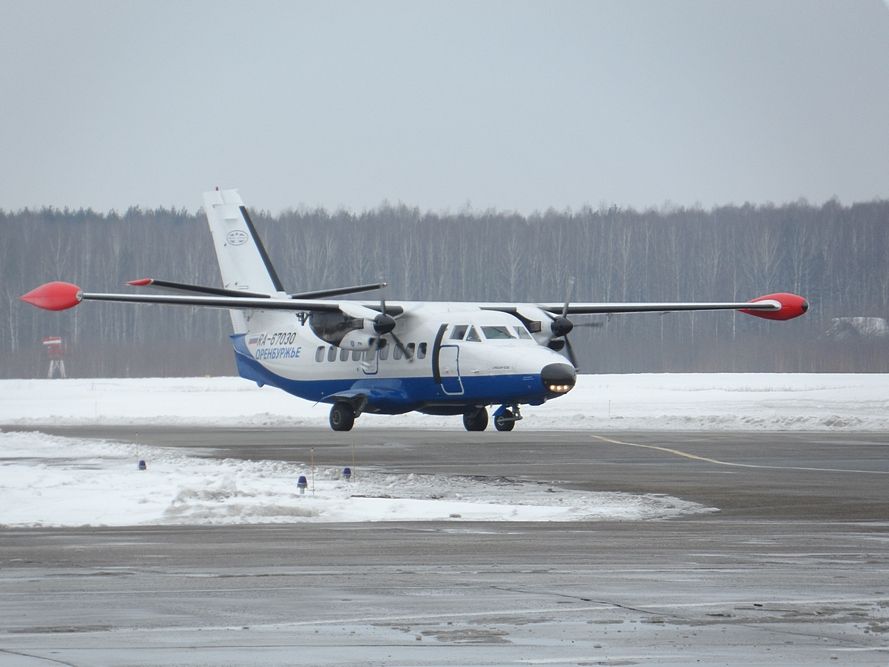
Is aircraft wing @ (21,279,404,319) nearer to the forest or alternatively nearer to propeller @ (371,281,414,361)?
propeller @ (371,281,414,361)

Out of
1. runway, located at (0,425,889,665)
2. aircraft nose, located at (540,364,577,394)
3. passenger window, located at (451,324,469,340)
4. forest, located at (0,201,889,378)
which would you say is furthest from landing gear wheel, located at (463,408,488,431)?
forest, located at (0,201,889,378)

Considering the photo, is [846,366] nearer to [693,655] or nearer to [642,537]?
[642,537]

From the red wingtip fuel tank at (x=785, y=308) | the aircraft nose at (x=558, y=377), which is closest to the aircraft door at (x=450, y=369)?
the aircraft nose at (x=558, y=377)

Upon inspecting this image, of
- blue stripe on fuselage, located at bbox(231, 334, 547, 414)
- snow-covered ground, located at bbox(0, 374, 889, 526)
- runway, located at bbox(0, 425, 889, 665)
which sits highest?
blue stripe on fuselage, located at bbox(231, 334, 547, 414)

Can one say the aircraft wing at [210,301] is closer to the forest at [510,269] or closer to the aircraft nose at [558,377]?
the aircraft nose at [558,377]

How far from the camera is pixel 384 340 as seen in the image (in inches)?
1270

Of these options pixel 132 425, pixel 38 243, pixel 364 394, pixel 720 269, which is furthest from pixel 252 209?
pixel 364 394

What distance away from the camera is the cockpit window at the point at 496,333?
100ft

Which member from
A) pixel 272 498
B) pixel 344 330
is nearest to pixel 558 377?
pixel 344 330

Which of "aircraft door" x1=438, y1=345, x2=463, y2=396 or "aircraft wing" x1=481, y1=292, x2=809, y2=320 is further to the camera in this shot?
"aircraft wing" x1=481, y1=292, x2=809, y2=320

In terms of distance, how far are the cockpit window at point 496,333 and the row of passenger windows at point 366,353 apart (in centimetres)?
173

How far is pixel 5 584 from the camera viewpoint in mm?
9742

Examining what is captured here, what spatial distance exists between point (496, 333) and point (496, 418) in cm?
321

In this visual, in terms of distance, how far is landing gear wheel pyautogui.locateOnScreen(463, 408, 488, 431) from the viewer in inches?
1334
